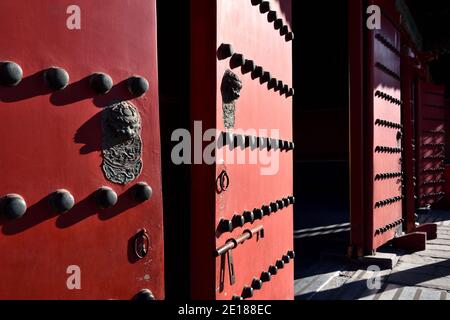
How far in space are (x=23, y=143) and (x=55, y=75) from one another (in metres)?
0.15

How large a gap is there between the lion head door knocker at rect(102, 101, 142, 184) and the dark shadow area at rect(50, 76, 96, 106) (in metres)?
0.06

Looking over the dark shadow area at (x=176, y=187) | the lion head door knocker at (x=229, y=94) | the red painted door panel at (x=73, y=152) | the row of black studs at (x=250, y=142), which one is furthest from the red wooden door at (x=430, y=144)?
the red painted door panel at (x=73, y=152)

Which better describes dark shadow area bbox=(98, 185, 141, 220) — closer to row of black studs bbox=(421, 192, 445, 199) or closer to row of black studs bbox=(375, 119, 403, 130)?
row of black studs bbox=(375, 119, 403, 130)

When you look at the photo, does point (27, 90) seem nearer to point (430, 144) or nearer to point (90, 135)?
point (90, 135)

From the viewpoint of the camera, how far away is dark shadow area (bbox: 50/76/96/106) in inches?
30.9

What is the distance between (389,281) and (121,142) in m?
2.80

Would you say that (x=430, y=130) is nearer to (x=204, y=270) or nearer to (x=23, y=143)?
(x=204, y=270)

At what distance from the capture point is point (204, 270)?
127 centimetres

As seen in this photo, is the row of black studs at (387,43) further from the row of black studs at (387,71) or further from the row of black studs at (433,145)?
the row of black studs at (433,145)

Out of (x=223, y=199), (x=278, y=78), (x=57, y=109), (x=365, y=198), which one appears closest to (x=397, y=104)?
(x=365, y=198)

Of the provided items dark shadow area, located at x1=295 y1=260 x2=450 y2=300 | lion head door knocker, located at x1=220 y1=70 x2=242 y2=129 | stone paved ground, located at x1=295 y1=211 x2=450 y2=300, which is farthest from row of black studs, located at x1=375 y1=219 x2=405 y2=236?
lion head door knocker, located at x1=220 y1=70 x2=242 y2=129

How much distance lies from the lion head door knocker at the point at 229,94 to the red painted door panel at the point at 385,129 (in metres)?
2.51
